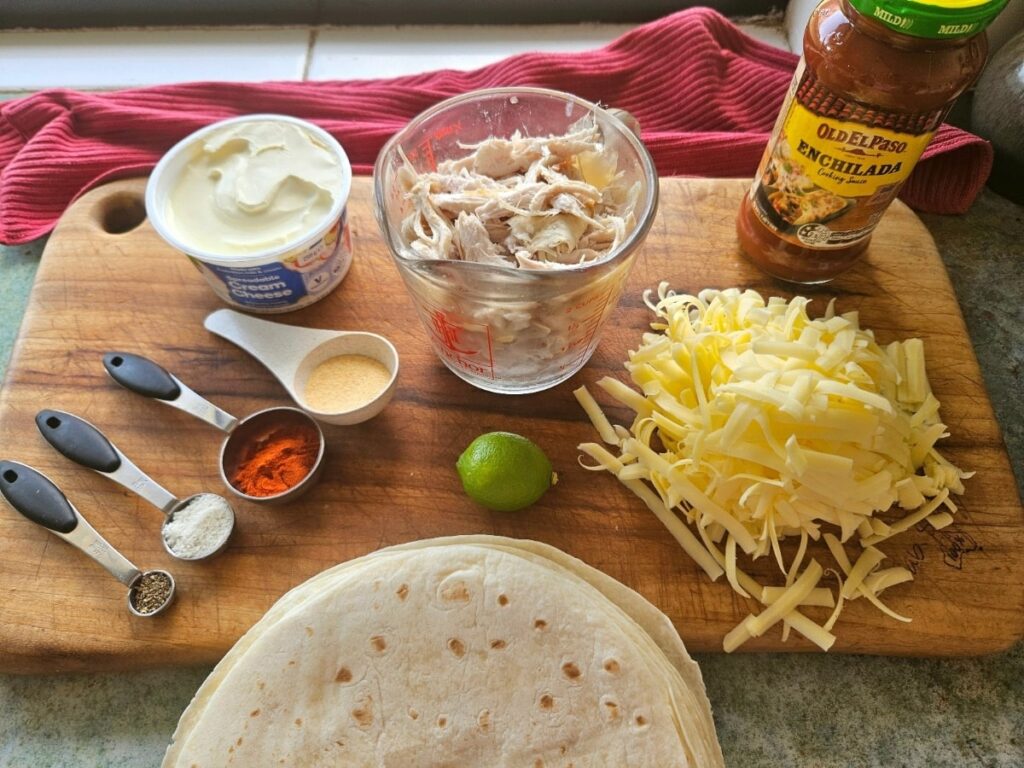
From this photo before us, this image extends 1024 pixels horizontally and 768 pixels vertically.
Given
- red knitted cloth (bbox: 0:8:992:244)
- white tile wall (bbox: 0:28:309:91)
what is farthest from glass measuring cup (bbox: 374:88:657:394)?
white tile wall (bbox: 0:28:309:91)

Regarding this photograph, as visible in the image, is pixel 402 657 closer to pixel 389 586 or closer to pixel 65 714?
pixel 389 586

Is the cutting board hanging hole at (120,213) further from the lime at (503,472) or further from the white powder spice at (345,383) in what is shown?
the lime at (503,472)

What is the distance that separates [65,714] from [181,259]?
3.28 ft

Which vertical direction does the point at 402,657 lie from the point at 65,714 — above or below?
above

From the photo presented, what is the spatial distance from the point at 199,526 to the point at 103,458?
0.25 m

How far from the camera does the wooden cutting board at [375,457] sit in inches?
51.6

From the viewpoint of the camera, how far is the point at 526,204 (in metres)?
1.33

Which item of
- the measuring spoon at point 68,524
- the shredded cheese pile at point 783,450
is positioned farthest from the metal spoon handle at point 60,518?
the shredded cheese pile at point 783,450

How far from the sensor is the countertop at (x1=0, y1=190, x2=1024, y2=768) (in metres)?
1.27

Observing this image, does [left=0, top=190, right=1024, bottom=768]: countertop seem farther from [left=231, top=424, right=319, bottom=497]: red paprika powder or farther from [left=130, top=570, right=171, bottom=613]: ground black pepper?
[left=231, top=424, right=319, bottom=497]: red paprika powder

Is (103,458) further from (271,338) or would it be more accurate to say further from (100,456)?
(271,338)

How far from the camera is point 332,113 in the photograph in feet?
6.70

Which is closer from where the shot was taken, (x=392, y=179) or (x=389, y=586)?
(x=389, y=586)

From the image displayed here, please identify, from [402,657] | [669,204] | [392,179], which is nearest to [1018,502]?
[669,204]
